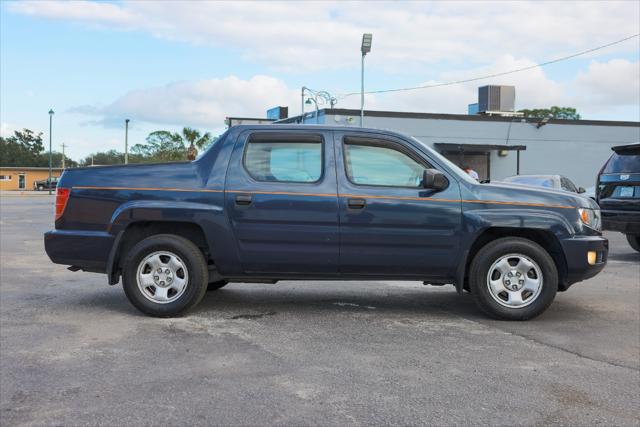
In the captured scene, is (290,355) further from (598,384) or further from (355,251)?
(598,384)

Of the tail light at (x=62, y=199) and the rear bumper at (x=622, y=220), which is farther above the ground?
the tail light at (x=62, y=199)

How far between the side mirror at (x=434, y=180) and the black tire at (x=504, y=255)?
714 millimetres

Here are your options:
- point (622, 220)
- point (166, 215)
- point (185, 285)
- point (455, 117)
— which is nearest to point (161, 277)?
point (185, 285)

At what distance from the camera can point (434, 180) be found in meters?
5.92

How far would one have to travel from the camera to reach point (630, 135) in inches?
1486

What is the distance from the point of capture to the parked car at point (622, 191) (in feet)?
A: 34.4

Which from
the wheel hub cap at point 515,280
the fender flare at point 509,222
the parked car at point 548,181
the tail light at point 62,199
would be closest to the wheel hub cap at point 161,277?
the tail light at point 62,199

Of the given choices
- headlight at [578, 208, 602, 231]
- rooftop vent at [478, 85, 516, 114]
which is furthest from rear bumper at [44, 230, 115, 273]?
rooftop vent at [478, 85, 516, 114]

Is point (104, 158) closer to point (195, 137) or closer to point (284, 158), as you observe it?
point (195, 137)

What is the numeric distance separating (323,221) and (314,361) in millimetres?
1663

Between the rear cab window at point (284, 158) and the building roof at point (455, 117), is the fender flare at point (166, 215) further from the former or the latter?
the building roof at point (455, 117)

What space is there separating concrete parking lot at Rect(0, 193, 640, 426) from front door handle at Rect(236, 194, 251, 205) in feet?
3.51

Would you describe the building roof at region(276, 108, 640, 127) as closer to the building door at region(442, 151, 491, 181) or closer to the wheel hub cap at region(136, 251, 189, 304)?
the building door at region(442, 151, 491, 181)

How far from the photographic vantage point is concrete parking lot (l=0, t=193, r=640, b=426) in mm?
3682
